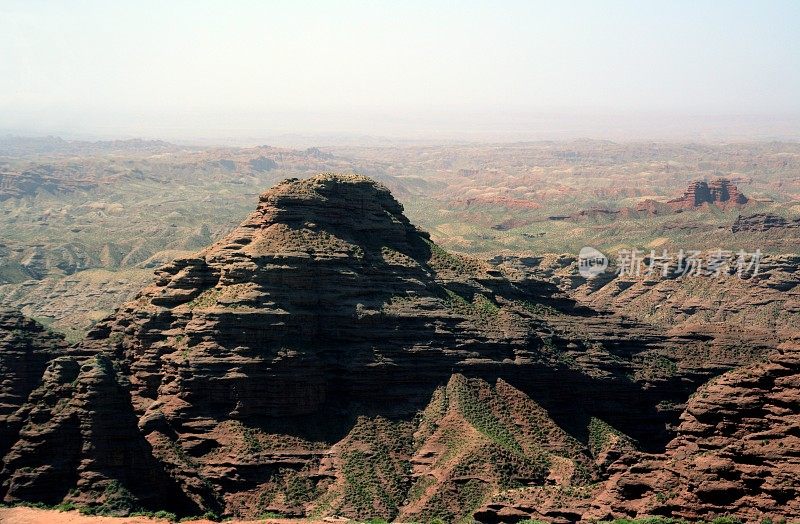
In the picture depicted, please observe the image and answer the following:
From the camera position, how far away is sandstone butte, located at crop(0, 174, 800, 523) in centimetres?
9038

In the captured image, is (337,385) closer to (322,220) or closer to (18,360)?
(322,220)

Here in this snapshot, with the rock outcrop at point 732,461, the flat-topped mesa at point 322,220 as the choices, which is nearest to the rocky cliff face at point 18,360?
the flat-topped mesa at point 322,220

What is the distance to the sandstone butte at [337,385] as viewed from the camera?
90375 mm

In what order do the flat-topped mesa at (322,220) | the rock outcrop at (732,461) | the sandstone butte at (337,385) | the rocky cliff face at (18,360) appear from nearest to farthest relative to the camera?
the rock outcrop at (732,461) → the sandstone butte at (337,385) → the rocky cliff face at (18,360) → the flat-topped mesa at (322,220)

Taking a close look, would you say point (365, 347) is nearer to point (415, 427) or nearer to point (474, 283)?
point (415, 427)

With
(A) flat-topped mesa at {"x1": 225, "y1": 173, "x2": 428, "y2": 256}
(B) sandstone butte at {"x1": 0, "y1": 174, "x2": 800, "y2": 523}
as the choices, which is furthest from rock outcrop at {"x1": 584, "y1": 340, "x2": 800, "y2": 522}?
(A) flat-topped mesa at {"x1": 225, "y1": 173, "x2": 428, "y2": 256}

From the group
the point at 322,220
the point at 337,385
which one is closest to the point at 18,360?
the point at 337,385

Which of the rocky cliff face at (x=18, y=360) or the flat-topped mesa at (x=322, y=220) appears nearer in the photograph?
the rocky cliff face at (x=18, y=360)

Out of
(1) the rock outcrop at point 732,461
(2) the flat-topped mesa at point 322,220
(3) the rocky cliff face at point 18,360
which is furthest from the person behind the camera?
(2) the flat-topped mesa at point 322,220

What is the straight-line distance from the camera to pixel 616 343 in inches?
4525

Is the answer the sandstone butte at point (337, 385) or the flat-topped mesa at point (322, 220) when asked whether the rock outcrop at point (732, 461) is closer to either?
the sandstone butte at point (337, 385)

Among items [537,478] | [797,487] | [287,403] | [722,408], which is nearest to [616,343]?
[537,478]

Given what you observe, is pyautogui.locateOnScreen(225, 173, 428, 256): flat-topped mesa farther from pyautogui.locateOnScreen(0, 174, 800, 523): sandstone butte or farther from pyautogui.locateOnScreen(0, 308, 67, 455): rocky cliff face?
pyautogui.locateOnScreen(0, 308, 67, 455): rocky cliff face

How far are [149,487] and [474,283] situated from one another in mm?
37136
